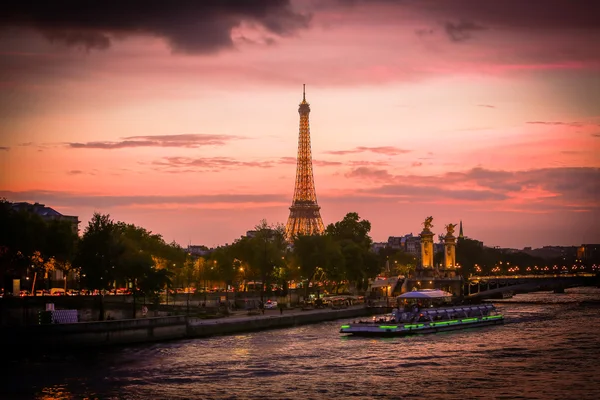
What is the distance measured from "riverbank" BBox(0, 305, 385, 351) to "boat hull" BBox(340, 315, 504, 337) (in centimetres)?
917

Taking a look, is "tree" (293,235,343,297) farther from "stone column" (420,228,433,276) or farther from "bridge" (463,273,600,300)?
"stone column" (420,228,433,276)

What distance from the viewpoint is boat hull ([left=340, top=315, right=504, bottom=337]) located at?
80.8 meters

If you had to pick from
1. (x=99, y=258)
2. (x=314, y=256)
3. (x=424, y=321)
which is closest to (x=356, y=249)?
(x=314, y=256)

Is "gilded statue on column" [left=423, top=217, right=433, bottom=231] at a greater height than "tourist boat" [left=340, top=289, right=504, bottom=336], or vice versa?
"gilded statue on column" [left=423, top=217, right=433, bottom=231]

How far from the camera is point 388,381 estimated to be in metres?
54.0

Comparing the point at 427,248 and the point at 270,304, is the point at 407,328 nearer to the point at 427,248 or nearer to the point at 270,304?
the point at 270,304

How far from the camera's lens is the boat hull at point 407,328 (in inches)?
3179

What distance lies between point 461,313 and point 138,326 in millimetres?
36808

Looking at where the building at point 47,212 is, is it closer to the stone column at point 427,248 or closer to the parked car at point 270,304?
the parked car at point 270,304

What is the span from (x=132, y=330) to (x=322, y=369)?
1870 cm

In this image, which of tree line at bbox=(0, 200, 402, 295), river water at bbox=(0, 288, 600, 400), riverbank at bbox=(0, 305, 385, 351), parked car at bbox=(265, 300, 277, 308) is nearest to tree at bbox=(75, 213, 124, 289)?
tree line at bbox=(0, 200, 402, 295)

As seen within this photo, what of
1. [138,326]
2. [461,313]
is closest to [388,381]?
[138,326]

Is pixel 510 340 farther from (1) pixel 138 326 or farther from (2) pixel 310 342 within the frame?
(1) pixel 138 326

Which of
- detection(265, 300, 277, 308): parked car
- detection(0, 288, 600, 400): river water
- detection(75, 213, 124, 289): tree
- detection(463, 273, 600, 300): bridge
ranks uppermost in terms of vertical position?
detection(75, 213, 124, 289): tree
